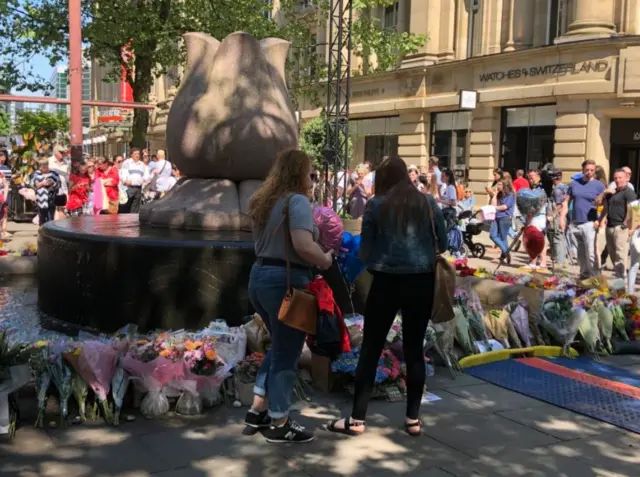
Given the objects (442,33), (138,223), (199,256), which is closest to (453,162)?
(442,33)

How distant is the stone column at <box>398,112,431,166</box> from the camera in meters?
29.4

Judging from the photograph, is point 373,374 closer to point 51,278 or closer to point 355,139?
point 51,278

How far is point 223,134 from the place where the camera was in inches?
339

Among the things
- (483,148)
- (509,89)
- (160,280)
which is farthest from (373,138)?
(160,280)

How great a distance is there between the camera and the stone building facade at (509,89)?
2170 cm

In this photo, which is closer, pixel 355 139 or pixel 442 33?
pixel 442 33

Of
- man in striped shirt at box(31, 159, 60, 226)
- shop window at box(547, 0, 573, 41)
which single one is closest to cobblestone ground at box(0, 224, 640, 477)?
man in striped shirt at box(31, 159, 60, 226)

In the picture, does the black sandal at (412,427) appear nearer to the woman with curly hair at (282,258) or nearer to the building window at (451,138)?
the woman with curly hair at (282,258)

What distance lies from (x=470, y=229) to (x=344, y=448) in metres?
10.6

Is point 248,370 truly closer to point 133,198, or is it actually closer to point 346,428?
point 346,428

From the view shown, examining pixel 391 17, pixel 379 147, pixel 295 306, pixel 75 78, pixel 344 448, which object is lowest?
pixel 344 448

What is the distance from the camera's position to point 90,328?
7.22 meters

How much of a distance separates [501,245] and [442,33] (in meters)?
17.0

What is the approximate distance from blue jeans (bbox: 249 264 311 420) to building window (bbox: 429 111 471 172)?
930 inches
